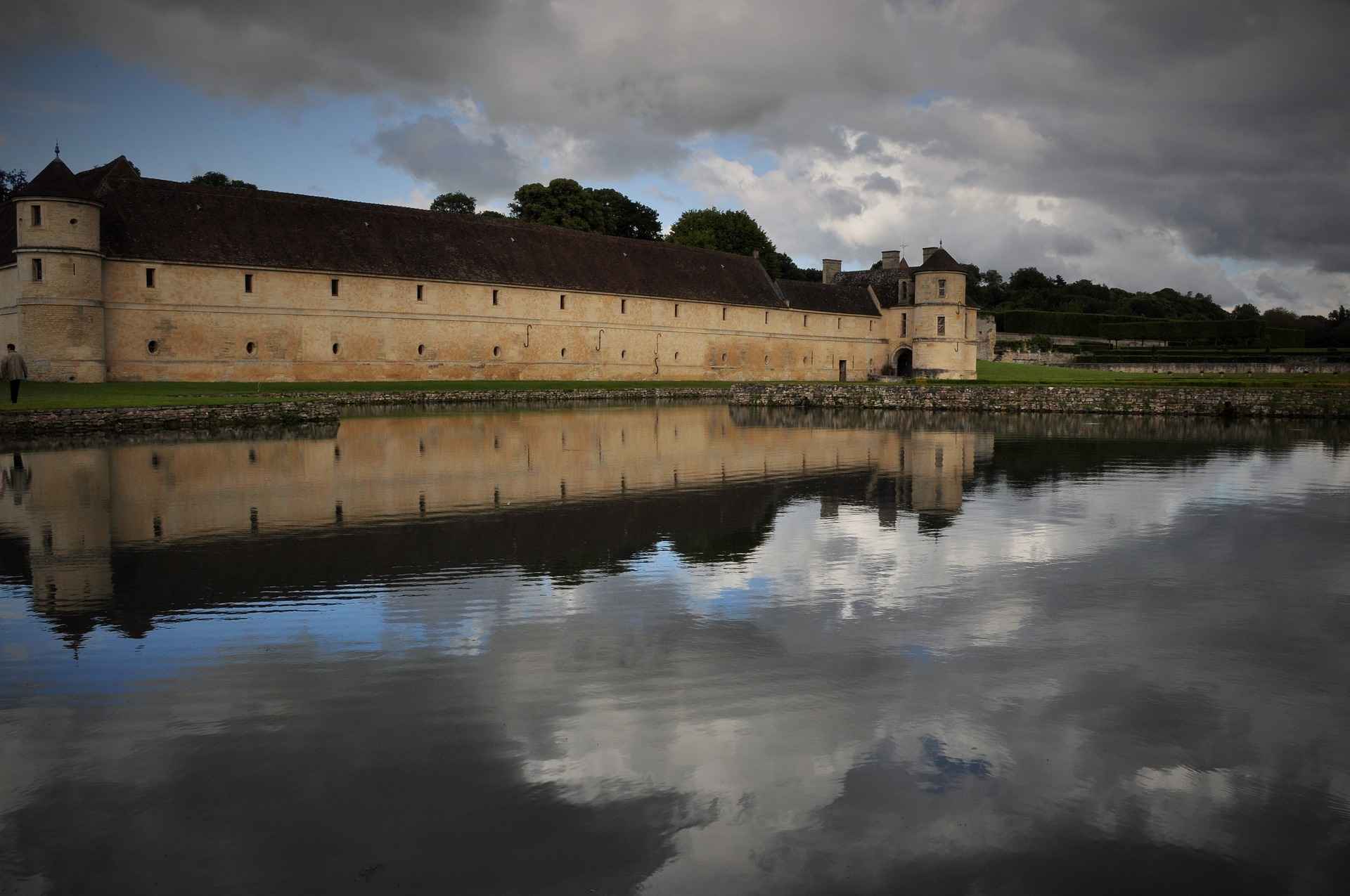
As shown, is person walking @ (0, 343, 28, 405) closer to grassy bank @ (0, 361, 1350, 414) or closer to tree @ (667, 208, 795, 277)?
grassy bank @ (0, 361, 1350, 414)

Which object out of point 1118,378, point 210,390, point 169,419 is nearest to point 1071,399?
point 1118,378

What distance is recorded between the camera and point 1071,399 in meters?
38.1

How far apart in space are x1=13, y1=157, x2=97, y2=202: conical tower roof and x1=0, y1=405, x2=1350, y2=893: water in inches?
1117

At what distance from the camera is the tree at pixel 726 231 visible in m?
73.9

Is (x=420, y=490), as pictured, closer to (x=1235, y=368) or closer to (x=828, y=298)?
(x=828, y=298)

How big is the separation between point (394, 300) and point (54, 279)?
1387 centimetres

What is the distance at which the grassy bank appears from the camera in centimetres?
2842

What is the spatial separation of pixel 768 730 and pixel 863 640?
1.94 meters

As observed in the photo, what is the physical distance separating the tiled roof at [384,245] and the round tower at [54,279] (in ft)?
7.74

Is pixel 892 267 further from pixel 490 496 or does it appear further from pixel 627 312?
pixel 490 496

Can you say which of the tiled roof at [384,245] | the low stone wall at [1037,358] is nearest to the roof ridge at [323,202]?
the tiled roof at [384,245]

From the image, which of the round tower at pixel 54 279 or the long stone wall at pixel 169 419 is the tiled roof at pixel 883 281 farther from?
the round tower at pixel 54 279

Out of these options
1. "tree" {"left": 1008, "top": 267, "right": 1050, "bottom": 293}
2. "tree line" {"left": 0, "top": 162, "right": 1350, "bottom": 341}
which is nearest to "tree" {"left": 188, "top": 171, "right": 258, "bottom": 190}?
"tree line" {"left": 0, "top": 162, "right": 1350, "bottom": 341}

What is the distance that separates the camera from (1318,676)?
264 inches
